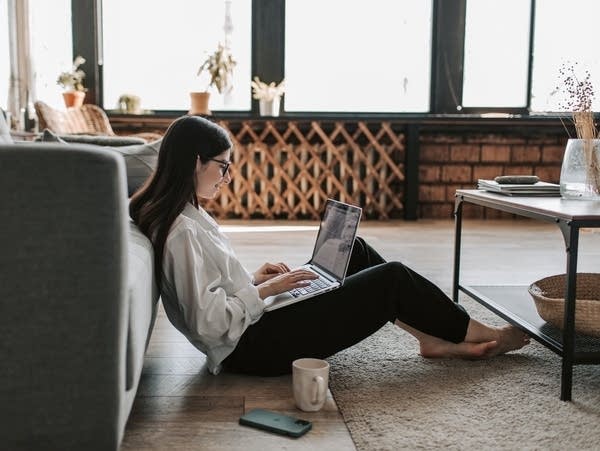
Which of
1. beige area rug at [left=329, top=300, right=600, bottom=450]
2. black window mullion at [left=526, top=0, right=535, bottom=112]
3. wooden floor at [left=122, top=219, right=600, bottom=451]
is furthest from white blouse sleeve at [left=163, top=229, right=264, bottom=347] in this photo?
black window mullion at [left=526, top=0, right=535, bottom=112]

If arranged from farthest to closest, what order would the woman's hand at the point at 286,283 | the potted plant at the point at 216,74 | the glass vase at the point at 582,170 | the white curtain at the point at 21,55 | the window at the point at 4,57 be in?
the potted plant at the point at 216,74
the white curtain at the point at 21,55
the window at the point at 4,57
the glass vase at the point at 582,170
the woman's hand at the point at 286,283

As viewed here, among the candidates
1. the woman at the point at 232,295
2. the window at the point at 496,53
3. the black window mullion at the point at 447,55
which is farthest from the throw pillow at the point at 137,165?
the window at the point at 496,53

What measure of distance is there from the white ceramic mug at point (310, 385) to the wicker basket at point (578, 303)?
60 cm

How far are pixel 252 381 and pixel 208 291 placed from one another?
31 centimetres

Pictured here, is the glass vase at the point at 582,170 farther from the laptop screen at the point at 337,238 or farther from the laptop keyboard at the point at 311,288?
the laptop keyboard at the point at 311,288

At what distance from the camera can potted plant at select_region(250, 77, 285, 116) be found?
457 cm

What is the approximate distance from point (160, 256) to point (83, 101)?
3.60 metres

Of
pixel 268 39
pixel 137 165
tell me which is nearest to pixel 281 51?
pixel 268 39

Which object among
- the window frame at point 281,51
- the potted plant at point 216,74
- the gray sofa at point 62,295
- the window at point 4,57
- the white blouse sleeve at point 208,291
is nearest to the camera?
the gray sofa at point 62,295

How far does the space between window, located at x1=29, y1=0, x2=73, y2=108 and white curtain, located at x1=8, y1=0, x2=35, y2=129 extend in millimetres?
203

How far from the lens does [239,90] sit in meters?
4.78

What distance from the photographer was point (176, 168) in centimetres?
138

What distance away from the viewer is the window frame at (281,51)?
15.1 feet

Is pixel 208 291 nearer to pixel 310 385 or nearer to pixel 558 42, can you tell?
pixel 310 385
